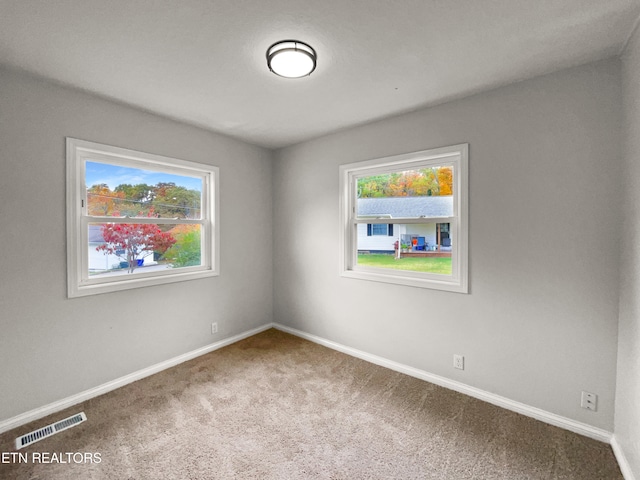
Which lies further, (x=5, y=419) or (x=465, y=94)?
(x=465, y=94)

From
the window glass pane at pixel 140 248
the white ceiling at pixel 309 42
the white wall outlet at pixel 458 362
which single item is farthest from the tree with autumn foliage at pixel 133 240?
the white wall outlet at pixel 458 362

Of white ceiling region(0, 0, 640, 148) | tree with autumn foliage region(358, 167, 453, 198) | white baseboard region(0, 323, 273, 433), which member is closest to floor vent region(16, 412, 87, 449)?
white baseboard region(0, 323, 273, 433)

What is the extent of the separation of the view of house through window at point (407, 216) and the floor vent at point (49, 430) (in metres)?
2.69

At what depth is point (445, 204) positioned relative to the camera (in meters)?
2.59

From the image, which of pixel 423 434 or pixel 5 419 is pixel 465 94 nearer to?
pixel 423 434

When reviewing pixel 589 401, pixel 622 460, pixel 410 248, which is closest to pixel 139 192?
pixel 410 248

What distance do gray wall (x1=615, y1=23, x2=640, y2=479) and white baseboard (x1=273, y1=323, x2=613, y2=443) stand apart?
5.9 inches

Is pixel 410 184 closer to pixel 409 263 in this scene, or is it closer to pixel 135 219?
pixel 409 263

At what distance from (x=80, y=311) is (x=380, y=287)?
2.61 metres

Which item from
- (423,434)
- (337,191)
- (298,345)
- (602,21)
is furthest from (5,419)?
→ (602,21)

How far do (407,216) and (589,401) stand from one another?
184 centimetres

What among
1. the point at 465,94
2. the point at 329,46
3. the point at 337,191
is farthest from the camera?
the point at 337,191

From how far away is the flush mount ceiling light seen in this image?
1683 millimetres

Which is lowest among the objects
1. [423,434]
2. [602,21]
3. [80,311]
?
[423,434]
